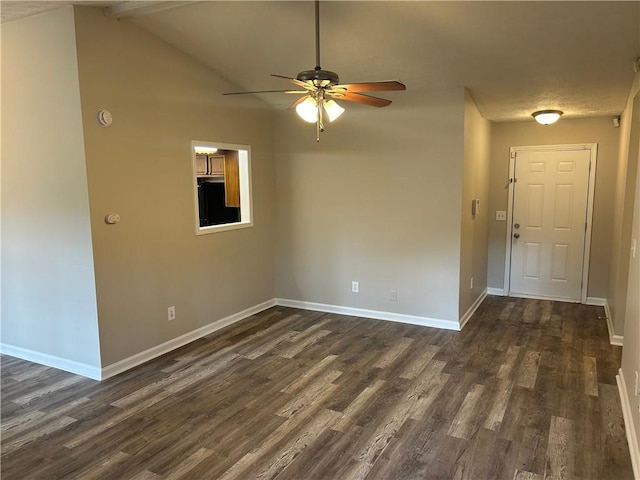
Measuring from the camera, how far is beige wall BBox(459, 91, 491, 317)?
456 centimetres

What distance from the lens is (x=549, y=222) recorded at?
583 centimetres

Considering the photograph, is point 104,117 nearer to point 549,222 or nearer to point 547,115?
point 547,115

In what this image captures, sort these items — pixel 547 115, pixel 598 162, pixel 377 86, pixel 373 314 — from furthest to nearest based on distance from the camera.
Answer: pixel 598 162 → pixel 373 314 → pixel 547 115 → pixel 377 86

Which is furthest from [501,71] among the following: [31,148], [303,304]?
[31,148]

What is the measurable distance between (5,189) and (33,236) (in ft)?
1.65

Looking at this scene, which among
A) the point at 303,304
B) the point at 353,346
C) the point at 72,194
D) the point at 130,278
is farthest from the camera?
the point at 303,304

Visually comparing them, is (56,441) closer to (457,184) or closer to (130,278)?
(130,278)

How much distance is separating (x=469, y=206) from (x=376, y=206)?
1024 mm

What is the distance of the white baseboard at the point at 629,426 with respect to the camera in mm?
2350

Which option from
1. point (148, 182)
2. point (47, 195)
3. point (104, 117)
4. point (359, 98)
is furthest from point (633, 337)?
point (47, 195)

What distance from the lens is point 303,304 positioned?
550 cm

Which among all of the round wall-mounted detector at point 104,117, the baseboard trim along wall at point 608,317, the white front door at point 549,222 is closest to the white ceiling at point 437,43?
the round wall-mounted detector at point 104,117

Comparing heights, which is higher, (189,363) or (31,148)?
(31,148)

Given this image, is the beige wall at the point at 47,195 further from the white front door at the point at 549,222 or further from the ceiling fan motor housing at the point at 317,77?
the white front door at the point at 549,222
